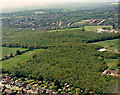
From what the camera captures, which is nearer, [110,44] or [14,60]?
[14,60]

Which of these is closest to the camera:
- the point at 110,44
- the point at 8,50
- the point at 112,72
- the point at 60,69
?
the point at 112,72

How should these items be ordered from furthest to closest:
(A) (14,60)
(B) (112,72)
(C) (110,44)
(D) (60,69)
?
(C) (110,44)
(A) (14,60)
(D) (60,69)
(B) (112,72)

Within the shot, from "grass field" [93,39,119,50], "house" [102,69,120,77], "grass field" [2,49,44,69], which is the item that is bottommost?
"grass field" [2,49,44,69]

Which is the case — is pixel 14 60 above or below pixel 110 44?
below

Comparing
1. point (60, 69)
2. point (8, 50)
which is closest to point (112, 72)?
point (60, 69)

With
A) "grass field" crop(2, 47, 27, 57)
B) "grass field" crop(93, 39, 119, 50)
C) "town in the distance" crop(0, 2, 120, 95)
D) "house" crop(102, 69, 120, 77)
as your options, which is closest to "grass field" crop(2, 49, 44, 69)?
"town in the distance" crop(0, 2, 120, 95)

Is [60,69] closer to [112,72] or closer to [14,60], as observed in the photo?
[112,72]

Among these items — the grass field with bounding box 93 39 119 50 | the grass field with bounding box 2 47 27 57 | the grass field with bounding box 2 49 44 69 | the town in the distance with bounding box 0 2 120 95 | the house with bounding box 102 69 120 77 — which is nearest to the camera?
the town in the distance with bounding box 0 2 120 95

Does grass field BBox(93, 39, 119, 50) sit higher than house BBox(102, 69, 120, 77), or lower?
higher

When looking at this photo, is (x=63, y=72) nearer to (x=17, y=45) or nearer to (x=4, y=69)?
(x=4, y=69)

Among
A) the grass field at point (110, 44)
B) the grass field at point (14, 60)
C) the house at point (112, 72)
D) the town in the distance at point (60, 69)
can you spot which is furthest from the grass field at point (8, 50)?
the house at point (112, 72)

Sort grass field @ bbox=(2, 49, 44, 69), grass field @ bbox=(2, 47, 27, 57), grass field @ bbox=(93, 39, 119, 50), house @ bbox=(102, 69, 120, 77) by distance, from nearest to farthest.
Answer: house @ bbox=(102, 69, 120, 77) → grass field @ bbox=(2, 49, 44, 69) → grass field @ bbox=(2, 47, 27, 57) → grass field @ bbox=(93, 39, 119, 50)

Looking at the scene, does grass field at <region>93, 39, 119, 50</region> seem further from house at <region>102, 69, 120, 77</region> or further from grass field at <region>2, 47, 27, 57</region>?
grass field at <region>2, 47, 27, 57</region>
